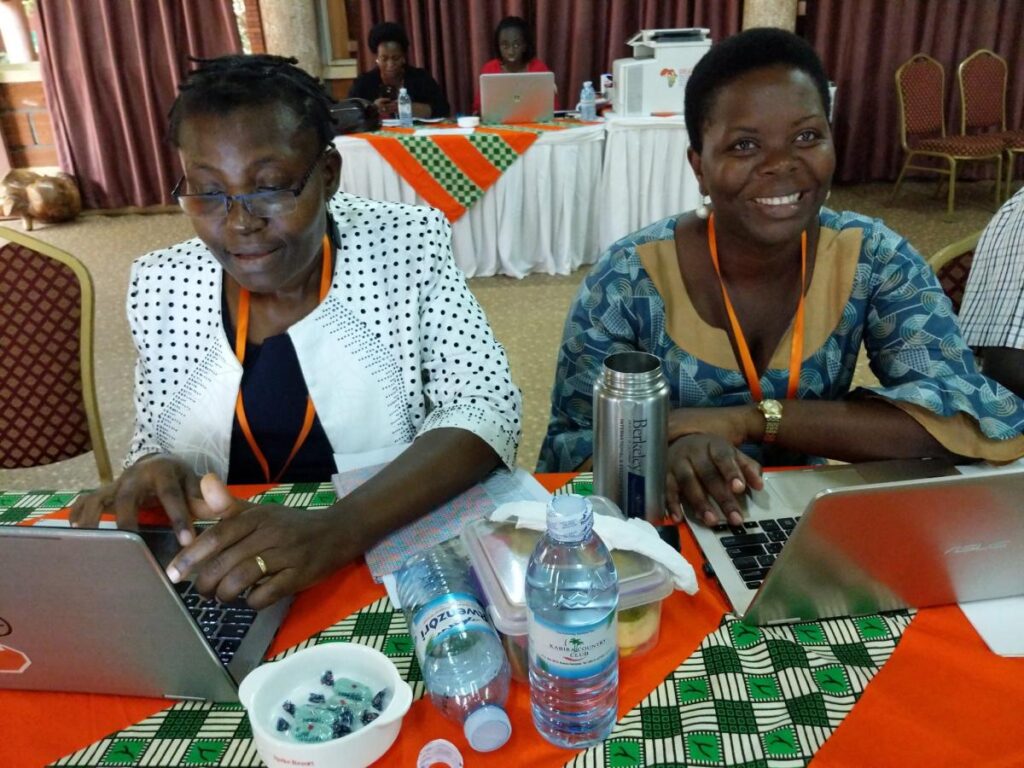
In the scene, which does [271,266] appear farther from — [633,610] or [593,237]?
[593,237]

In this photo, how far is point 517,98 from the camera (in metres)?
4.16

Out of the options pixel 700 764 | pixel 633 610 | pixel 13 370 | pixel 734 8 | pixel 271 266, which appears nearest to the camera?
pixel 700 764

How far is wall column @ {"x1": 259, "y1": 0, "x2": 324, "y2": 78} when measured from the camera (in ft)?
18.2

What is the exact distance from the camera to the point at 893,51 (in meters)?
5.85

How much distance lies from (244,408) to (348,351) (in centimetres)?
19

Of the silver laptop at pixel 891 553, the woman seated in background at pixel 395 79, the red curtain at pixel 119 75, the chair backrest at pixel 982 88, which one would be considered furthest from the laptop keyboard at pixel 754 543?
the red curtain at pixel 119 75

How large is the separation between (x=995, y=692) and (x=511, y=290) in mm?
3566

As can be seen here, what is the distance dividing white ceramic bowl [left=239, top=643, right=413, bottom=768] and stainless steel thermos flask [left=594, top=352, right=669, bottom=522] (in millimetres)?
355

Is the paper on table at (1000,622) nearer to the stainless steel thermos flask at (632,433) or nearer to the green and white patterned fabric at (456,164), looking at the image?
the stainless steel thermos flask at (632,433)

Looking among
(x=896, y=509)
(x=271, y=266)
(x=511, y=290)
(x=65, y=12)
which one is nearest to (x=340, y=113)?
(x=271, y=266)

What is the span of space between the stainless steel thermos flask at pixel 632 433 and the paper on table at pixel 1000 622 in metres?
0.35

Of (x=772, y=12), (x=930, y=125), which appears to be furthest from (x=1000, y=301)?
(x=772, y=12)

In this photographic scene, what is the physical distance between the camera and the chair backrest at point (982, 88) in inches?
210

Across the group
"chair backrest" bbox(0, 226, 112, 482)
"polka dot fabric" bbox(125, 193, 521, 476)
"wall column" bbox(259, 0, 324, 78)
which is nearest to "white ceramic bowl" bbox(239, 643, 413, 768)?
"polka dot fabric" bbox(125, 193, 521, 476)
